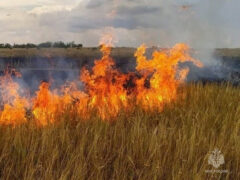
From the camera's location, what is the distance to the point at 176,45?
1046cm

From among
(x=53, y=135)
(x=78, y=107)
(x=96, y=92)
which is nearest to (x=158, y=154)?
(x=53, y=135)

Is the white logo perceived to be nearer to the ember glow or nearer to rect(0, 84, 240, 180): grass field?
rect(0, 84, 240, 180): grass field

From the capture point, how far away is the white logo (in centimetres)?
444

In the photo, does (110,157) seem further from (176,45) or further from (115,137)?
(176,45)

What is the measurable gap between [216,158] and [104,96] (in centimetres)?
433

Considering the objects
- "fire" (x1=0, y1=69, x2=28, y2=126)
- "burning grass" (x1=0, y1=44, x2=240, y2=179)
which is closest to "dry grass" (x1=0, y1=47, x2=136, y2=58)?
"fire" (x1=0, y1=69, x2=28, y2=126)

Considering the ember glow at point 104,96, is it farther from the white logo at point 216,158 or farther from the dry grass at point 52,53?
the dry grass at point 52,53

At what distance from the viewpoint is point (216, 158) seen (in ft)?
15.0

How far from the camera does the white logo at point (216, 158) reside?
14.6ft

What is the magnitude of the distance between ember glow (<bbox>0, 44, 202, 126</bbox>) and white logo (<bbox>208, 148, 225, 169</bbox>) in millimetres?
1831

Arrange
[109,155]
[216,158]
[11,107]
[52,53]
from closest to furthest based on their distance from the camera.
Result: [216,158] → [109,155] → [11,107] → [52,53]

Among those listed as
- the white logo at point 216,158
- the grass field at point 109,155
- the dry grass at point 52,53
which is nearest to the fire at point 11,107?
the grass field at point 109,155

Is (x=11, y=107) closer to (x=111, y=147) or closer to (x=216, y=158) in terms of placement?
(x=111, y=147)

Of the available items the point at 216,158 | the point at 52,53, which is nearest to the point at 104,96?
the point at 216,158
